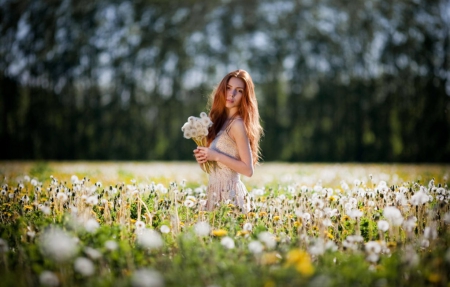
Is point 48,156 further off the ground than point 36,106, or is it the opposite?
point 36,106

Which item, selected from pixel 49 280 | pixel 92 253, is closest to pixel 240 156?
pixel 92 253

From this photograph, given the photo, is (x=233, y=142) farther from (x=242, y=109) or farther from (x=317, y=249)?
(x=317, y=249)

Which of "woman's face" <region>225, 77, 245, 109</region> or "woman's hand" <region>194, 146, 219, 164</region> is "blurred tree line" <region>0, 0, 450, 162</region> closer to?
"woman's face" <region>225, 77, 245, 109</region>

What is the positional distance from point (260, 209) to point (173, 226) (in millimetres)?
1009

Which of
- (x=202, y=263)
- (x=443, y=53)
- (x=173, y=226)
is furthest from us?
(x=443, y=53)

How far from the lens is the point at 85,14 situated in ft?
45.9

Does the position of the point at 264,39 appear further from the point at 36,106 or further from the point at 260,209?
the point at 260,209

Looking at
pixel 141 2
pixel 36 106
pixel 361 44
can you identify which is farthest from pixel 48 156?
pixel 361 44

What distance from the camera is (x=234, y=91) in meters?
3.76

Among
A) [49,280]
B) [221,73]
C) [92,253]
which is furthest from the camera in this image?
[221,73]

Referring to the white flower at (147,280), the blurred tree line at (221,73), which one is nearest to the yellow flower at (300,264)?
the white flower at (147,280)

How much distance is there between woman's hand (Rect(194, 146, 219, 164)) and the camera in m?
3.50

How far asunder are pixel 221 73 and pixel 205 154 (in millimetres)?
11314

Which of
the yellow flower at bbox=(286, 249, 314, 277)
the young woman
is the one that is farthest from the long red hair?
the yellow flower at bbox=(286, 249, 314, 277)
